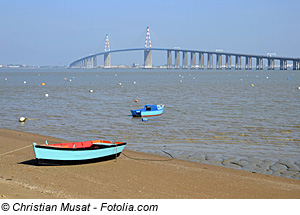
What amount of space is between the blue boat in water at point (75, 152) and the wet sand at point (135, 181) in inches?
6.5

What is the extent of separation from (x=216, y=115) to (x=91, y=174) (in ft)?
42.5

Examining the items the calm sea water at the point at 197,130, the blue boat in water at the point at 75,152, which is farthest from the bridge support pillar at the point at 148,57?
the blue boat in water at the point at 75,152

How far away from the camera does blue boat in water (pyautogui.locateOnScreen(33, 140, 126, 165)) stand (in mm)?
9664

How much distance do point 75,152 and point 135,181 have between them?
5.86ft

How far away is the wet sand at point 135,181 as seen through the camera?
25.8 ft

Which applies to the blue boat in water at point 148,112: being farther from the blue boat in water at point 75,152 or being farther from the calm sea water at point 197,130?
the blue boat in water at point 75,152

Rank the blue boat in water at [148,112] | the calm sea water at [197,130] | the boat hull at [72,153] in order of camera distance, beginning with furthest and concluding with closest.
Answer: the blue boat in water at [148,112]
the calm sea water at [197,130]
the boat hull at [72,153]

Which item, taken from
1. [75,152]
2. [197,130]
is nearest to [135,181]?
[75,152]

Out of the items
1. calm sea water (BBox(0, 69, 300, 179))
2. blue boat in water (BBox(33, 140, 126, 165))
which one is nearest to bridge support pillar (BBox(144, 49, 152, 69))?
calm sea water (BBox(0, 69, 300, 179))

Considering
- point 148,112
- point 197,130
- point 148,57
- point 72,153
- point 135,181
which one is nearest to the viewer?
point 135,181

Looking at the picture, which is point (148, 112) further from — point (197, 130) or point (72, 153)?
point (72, 153)

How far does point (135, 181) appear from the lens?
891cm

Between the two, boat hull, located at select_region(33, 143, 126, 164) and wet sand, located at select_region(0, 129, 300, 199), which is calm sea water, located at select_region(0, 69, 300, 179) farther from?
boat hull, located at select_region(33, 143, 126, 164)

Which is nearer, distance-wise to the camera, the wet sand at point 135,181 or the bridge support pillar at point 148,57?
the wet sand at point 135,181
